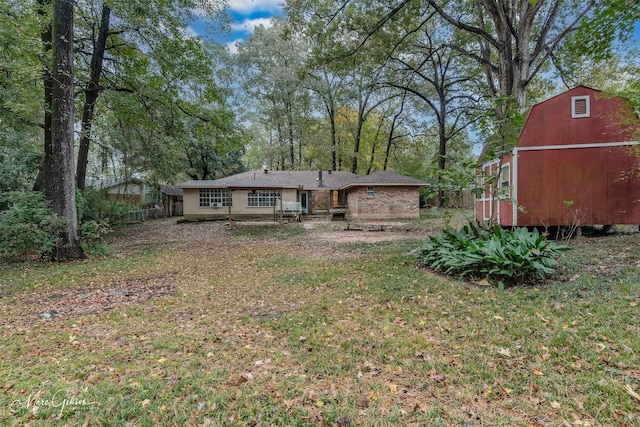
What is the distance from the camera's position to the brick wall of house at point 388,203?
19656 millimetres

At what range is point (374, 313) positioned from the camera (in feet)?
13.6

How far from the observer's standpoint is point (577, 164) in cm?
864

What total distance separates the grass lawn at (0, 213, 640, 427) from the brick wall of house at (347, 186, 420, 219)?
13.6 meters

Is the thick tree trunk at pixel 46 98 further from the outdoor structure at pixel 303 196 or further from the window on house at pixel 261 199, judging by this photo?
the window on house at pixel 261 199

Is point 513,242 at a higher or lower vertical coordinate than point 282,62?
lower

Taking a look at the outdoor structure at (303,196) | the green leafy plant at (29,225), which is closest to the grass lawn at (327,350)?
the green leafy plant at (29,225)

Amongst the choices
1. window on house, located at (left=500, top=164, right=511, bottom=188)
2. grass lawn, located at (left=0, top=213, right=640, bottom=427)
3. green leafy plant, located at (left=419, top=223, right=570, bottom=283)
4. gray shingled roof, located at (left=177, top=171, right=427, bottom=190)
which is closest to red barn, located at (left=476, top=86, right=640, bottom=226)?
window on house, located at (left=500, top=164, right=511, bottom=188)

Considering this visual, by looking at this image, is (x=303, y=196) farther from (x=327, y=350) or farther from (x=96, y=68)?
(x=327, y=350)

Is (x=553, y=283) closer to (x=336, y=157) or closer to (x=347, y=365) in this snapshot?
(x=347, y=365)

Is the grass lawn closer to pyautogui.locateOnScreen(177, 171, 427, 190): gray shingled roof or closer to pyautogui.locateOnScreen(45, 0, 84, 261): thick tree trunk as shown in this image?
pyautogui.locateOnScreen(45, 0, 84, 261): thick tree trunk

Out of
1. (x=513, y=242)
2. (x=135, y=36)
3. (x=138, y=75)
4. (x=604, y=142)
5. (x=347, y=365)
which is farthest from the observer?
(x=138, y=75)

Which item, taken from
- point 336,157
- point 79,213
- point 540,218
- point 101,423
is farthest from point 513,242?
point 336,157

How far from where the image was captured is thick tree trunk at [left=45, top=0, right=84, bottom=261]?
24.7ft

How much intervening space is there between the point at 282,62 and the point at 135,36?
18.8m
